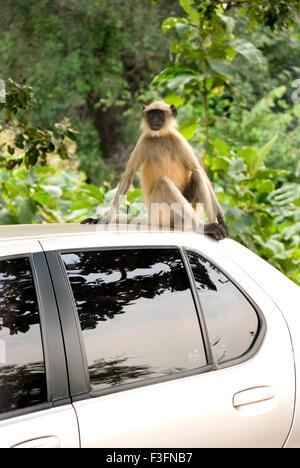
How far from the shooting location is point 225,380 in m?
2.41

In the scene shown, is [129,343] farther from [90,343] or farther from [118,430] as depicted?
[118,430]

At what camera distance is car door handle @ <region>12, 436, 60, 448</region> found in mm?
1965

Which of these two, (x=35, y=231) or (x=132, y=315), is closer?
(x=132, y=315)

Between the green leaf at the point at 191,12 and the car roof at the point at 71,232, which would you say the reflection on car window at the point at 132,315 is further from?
the green leaf at the point at 191,12

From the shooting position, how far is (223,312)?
8.34ft

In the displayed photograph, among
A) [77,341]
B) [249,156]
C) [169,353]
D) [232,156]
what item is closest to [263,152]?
[249,156]

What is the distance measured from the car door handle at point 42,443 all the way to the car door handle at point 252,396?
2.33 ft

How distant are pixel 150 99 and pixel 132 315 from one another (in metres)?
17.1

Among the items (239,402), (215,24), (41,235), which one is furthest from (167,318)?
(215,24)

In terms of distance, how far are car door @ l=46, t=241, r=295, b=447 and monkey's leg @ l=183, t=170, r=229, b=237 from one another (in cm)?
221

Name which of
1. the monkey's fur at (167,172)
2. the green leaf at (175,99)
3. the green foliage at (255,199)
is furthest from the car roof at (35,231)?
the green leaf at (175,99)

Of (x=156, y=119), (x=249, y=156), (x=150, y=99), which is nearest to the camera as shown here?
(x=156, y=119)

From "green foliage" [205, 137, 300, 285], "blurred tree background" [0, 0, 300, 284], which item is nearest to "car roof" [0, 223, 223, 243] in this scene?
"blurred tree background" [0, 0, 300, 284]

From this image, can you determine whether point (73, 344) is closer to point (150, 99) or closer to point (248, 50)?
point (248, 50)
